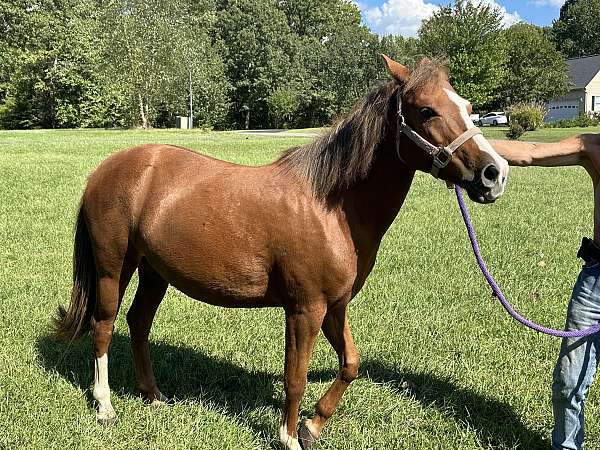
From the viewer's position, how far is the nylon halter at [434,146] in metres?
2.38

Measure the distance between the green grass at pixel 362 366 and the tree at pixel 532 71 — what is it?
4352 cm

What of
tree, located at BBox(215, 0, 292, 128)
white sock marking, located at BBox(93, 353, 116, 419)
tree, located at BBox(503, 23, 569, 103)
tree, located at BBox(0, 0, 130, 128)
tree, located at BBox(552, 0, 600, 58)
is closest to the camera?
white sock marking, located at BBox(93, 353, 116, 419)

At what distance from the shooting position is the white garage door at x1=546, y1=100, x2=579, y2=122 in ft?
170

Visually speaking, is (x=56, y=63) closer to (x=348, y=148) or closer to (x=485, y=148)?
(x=348, y=148)

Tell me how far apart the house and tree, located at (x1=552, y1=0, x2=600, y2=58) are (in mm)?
23253

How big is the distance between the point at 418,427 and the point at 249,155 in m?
14.2

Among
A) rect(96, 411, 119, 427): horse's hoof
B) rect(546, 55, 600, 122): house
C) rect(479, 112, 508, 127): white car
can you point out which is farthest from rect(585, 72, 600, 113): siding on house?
rect(96, 411, 119, 427): horse's hoof

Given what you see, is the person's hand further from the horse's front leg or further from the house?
the house

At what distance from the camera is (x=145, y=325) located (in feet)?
12.0

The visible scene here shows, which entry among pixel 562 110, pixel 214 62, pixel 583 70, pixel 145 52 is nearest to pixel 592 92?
pixel 562 110

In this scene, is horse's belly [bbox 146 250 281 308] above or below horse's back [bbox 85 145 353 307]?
below

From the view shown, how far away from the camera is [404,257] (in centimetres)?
677

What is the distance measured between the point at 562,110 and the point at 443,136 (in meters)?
57.2

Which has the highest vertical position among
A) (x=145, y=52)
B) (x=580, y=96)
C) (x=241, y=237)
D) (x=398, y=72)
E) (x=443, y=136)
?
(x=145, y=52)
